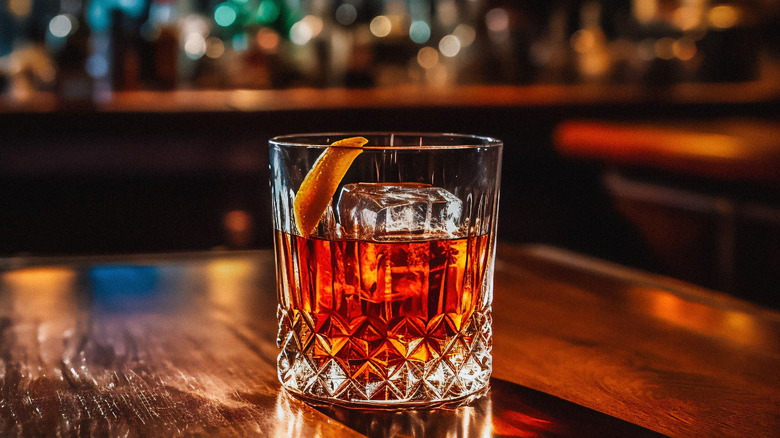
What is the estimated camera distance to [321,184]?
0.49m

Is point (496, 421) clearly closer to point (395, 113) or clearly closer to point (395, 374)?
point (395, 374)

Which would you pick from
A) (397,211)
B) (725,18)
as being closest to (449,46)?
(725,18)

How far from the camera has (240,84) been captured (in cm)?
280

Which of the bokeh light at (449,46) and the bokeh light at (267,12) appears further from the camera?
the bokeh light at (449,46)

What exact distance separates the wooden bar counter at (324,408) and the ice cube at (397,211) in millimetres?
112

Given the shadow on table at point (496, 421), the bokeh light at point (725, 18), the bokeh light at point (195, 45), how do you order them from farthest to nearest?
the bokeh light at point (725, 18)
the bokeh light at point (195, 45)
the shadow on table at point (496, 421)

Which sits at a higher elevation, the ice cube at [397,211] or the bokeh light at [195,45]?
the bokeh light at [195,45]

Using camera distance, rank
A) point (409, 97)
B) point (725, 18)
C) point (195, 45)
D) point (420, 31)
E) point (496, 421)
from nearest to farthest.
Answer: point (496, 421) → point (409, 97) → point (195, 45) → point (420, 31) → point (725, 18)

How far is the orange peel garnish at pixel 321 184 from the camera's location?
48cm

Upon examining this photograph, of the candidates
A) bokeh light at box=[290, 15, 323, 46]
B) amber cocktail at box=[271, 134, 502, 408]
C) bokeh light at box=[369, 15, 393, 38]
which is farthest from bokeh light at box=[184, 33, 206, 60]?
amber cocktail at box=[271, 134, 502, 408]

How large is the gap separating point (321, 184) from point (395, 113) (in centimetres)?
204

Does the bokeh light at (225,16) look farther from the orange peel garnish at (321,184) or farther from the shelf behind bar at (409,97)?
the orange peel garnish at (321,184)

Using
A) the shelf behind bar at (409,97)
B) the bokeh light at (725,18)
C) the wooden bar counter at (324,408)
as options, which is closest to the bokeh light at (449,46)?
the shelf behind bar at (409,97)

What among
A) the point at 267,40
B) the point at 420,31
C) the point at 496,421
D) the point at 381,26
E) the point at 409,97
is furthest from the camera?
the point at 420,31
